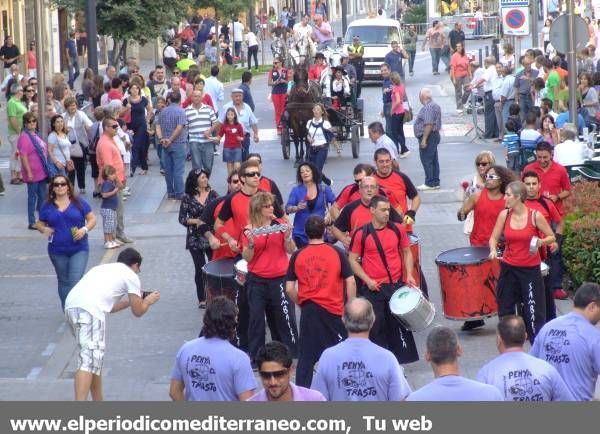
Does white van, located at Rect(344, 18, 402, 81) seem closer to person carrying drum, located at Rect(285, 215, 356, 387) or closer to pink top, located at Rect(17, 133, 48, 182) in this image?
pink top, located at Rect(17, 133, 48, 182)

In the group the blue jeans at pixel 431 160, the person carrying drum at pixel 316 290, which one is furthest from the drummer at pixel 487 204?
the blue jeans at pixel 431 160

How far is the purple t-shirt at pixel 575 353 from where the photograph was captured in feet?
30.2

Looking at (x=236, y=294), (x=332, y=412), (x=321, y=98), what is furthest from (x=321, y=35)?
(x=332, y=412)

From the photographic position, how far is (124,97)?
85.0 feet

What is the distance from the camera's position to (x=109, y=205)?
19078 millimetres

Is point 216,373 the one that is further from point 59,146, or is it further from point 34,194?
point 59,146

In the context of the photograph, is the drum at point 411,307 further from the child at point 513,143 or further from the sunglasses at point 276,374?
the child at point 513,143

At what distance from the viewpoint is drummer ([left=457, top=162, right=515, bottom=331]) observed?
1368cm

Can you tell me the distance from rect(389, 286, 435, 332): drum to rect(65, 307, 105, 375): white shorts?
238cm

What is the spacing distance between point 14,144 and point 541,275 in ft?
44.2

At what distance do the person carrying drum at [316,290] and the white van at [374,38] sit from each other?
31.1 m

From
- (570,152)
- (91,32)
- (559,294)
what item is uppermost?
(91,32)

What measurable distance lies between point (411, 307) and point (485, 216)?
2.19 metres

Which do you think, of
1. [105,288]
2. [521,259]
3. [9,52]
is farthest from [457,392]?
[9,52]
